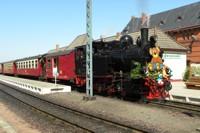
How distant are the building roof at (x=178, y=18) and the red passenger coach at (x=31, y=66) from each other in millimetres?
25320

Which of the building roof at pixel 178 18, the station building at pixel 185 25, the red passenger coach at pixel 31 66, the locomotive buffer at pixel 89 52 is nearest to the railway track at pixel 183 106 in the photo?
the locomotive buffer at pixel 89 52

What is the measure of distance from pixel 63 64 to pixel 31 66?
503 inches

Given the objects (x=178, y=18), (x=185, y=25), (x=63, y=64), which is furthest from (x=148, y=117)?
(x=178, y=18)

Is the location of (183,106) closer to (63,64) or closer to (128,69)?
(128,69)

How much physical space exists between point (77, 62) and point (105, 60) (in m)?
4.51

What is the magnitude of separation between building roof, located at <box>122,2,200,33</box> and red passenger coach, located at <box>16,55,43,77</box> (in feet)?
83.1

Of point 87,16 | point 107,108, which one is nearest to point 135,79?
point 107,108

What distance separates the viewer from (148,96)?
15.7 m

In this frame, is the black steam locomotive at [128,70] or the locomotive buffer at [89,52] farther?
the locomotive buffer at [89,52]

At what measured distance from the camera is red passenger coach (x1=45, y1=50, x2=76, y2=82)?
2366 cm

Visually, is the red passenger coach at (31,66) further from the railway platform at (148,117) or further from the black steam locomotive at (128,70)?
the railway platform at (148,117)

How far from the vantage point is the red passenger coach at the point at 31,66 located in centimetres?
3388

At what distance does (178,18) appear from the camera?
56.1 metres

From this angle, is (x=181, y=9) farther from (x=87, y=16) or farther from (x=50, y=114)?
(x=50, y=114)
